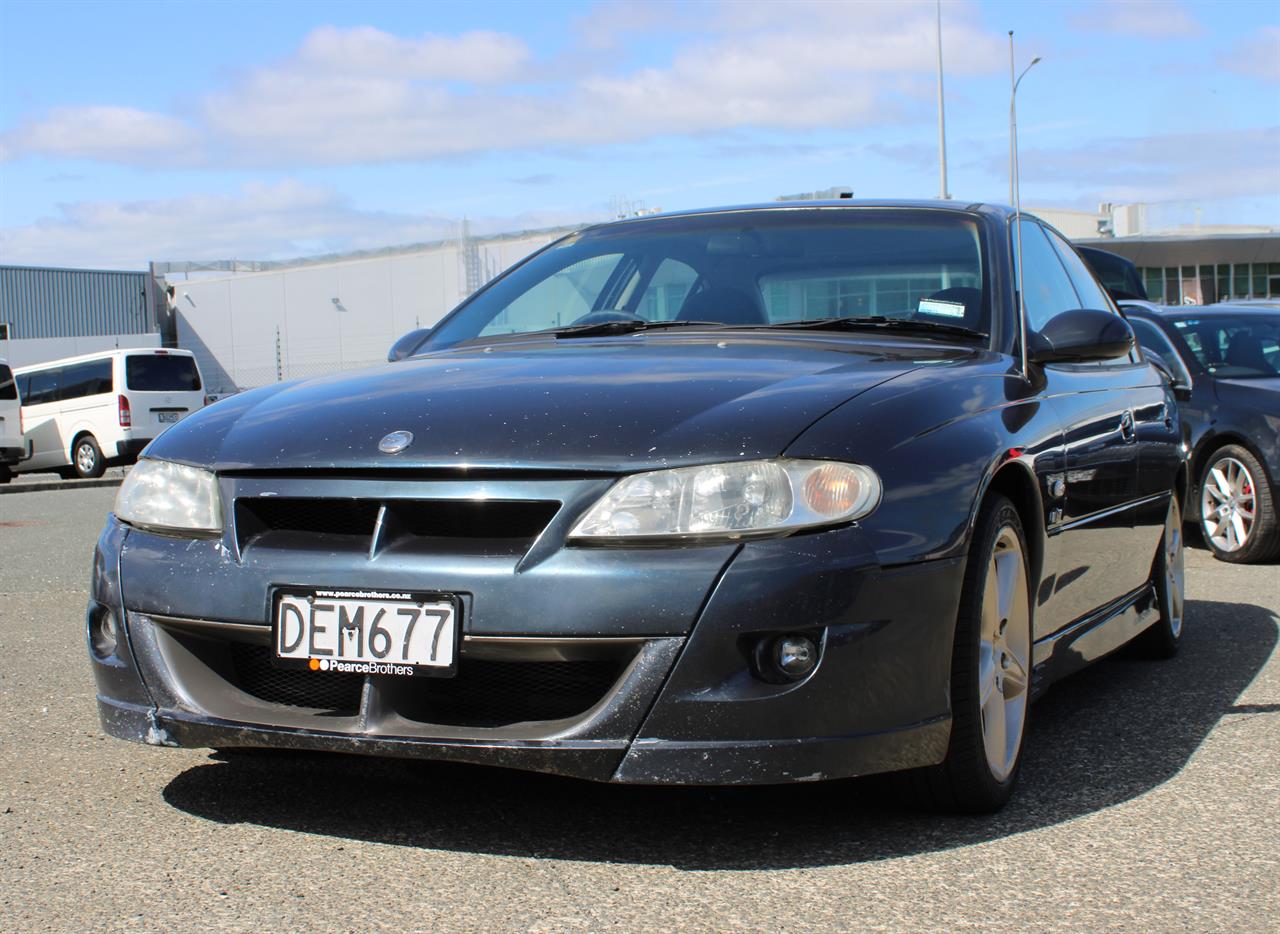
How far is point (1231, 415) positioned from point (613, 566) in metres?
6.88

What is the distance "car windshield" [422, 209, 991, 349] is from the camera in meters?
4.28

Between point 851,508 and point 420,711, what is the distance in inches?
36.3

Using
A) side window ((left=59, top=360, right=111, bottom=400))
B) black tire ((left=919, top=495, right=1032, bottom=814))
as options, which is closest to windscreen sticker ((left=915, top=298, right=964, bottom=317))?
black tire ((left=919, top=495, right=1032, bottom=814))

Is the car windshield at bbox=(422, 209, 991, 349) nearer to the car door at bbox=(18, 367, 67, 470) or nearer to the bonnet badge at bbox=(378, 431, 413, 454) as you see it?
the bonnet badge at bbox=(378, 431, 413, 454)

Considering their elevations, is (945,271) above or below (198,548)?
above

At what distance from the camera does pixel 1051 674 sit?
4.05 m

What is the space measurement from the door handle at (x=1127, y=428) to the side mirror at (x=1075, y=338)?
480 millimetres

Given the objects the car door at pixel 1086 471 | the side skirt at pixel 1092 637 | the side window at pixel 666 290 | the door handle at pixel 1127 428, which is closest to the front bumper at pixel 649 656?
the side skirt at pixel 1092 637

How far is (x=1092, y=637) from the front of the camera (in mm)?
4500

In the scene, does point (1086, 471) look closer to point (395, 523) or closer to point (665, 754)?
point (665, 754)

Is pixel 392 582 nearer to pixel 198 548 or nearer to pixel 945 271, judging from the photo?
pixel 198 548

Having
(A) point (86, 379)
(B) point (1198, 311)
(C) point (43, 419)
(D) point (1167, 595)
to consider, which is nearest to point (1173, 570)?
(D) point (1167, 595)

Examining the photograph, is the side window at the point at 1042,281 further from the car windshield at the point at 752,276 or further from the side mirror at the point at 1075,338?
the car windshield at the point at 752,276

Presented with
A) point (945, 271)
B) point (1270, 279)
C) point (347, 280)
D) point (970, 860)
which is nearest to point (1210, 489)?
point (945, 271)
